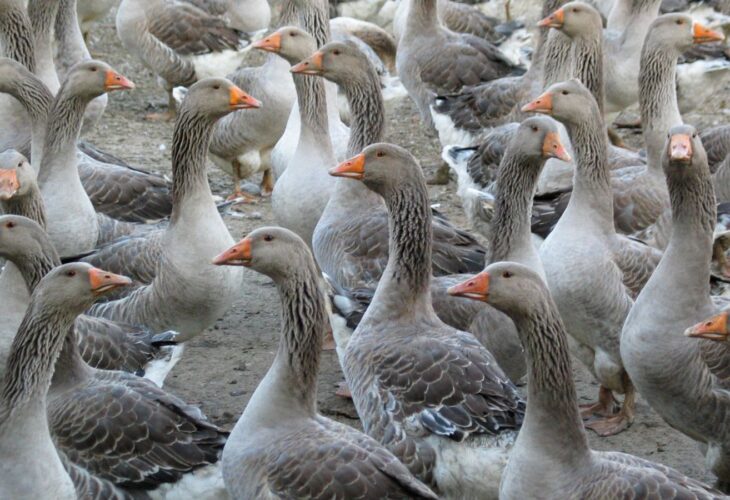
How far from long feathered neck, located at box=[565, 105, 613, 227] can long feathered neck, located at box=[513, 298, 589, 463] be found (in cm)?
210

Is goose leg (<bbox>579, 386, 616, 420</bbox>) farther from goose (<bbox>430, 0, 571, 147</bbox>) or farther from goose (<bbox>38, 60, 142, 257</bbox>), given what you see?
goose (<bbox>430, 0, 571, 147</bbox>)

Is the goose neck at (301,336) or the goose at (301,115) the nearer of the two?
the goose neck at (301,336)

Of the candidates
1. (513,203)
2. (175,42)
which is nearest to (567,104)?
(513,203)

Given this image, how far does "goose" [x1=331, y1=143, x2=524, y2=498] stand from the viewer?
5.61 m

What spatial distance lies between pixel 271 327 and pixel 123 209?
1215 millimetres

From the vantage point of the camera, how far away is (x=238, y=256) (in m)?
5.62

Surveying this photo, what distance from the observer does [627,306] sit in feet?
23.1

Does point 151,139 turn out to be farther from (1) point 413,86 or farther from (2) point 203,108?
(2) point 203,108

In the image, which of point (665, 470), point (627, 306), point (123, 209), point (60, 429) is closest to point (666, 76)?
point (627, 306)

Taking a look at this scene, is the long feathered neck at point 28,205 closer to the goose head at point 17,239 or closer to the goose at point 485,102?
the goose head at point 17,239

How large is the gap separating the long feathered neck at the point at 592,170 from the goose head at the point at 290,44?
226 centimetres

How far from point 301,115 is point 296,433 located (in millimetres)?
3715

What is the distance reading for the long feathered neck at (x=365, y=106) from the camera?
805 centimetres

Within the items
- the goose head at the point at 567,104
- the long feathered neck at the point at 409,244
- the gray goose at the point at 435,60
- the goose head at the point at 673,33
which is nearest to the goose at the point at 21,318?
the long feathered neck at the point at 409,244
